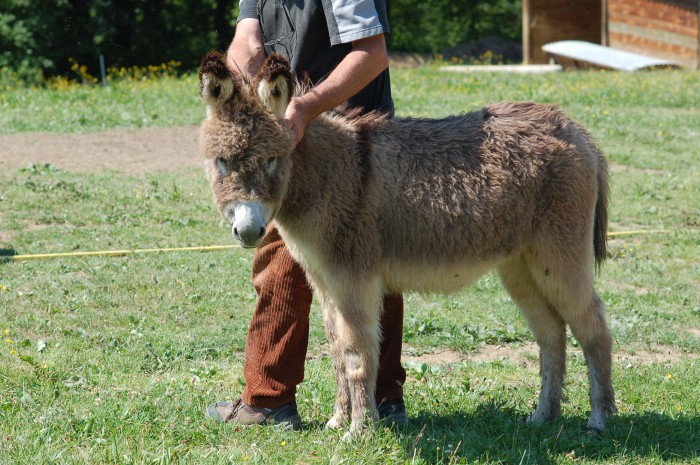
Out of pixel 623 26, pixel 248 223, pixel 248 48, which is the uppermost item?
pixel 248 48

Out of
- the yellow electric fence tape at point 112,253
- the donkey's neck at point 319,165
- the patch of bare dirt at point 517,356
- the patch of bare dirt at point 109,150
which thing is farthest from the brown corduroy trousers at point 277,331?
the patch of bare dirt at point 109,150

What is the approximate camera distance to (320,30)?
4.35m

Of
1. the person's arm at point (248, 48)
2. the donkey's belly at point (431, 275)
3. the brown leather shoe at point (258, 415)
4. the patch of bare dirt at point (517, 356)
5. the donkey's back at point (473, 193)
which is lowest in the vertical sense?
the patch of bare dirt at point (517, 356)

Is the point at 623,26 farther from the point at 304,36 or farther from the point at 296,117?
the point at 296,117

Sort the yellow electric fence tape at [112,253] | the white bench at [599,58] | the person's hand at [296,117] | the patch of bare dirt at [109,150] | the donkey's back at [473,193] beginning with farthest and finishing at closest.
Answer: the white bench at [599,58]
the patch of bare dirt at [109,150]
the yellow electric fence tape at [112,253]
the donkey's back at [473,193]
the person's hand at [296,117]

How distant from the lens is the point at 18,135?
12.0m

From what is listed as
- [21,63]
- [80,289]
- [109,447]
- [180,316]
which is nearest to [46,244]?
[80,289]

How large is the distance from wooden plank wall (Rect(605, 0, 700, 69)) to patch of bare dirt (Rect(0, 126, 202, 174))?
12853 mm

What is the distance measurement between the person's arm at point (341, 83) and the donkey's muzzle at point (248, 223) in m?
0.40

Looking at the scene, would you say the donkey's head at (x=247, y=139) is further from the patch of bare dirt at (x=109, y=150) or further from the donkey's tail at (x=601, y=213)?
the patch of bare dirt at (x=109, y=150)

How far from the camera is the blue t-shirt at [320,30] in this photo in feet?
13.5

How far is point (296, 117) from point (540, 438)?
1988mm

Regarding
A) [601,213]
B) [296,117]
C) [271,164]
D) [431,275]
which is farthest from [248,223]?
[601,213]

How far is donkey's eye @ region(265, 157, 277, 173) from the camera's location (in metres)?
3.84
